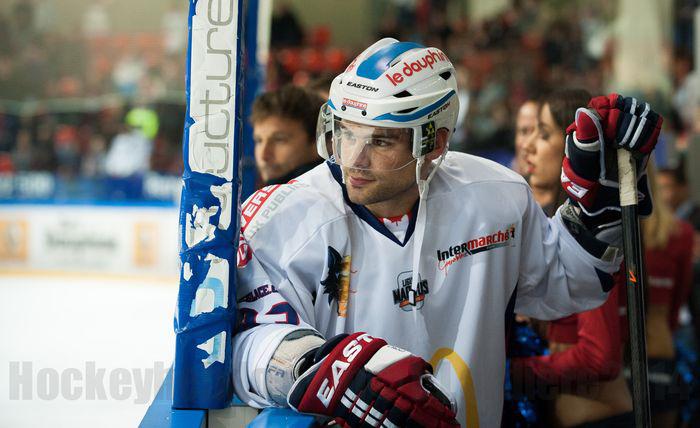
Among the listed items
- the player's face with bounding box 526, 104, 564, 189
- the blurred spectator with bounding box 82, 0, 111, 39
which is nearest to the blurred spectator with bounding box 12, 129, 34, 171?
the blurred spectator with bounding box 82, 0, 111, 39

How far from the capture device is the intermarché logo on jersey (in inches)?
77.0

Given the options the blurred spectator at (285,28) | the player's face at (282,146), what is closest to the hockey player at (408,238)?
the player's face at (282,146)

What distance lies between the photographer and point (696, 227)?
4949mm

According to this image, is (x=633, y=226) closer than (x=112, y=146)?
Yes

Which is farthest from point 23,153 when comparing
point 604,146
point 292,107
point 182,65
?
point 604,146

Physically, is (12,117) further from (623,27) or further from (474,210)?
(474,210)

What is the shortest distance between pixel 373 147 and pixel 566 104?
3.04 ft

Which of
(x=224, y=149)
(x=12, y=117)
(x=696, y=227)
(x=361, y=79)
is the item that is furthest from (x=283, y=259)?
(x=12, y=117)

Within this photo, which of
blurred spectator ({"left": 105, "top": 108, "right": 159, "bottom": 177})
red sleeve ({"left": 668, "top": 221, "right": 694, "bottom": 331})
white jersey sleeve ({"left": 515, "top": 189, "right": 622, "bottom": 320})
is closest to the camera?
white jersey sleeve ({"left": 515, "top": 189, "right": 622, "bottom": 320})

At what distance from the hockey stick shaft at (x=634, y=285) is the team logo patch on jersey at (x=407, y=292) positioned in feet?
1.43

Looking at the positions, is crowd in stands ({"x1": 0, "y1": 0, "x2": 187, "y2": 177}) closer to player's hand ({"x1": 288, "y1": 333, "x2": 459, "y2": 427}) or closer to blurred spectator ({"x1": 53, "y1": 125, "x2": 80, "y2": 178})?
blurred spectator ({"x1": 53, "y1": 125, "x2": 80, "y2": 178})

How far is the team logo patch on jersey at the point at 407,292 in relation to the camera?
1.90 metres

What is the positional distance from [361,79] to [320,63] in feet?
26.8

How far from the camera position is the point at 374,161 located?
189 cm
